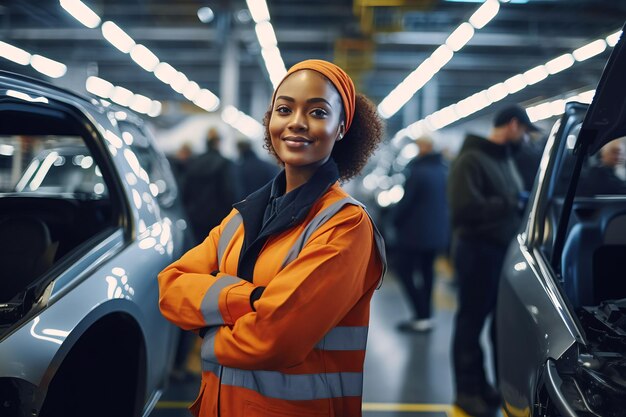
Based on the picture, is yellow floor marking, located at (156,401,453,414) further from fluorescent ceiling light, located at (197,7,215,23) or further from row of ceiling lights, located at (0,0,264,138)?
fluorescent ceiling light, located at (197,7,215,23)

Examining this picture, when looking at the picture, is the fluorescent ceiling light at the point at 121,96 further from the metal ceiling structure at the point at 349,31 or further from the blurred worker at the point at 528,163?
the blurred worker at the point at 528,163

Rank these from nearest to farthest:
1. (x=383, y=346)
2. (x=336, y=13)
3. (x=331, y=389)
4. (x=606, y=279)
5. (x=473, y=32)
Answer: (x=331, y=389) < (x=606, y=279) < (x=383, y=346) < (x=473, y=32) < (x=336, y=13)

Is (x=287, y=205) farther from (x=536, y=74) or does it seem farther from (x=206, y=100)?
A: (x=206, y=100)

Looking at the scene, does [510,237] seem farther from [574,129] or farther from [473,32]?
[473,32]

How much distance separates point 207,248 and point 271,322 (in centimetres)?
49

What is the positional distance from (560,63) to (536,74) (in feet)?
5.42

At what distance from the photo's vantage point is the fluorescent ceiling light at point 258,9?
8.64 metres

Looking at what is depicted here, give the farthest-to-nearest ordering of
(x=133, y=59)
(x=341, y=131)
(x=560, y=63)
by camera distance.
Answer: (x=133, y=59)
(x=560, y=63)
(x=341, y=131)

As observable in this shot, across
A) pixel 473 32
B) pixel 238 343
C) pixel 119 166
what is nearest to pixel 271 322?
pixel 238 343

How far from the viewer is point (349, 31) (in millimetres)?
13438

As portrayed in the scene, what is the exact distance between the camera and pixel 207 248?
180 cm

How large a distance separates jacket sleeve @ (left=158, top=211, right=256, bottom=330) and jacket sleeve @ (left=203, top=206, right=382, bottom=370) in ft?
0.16

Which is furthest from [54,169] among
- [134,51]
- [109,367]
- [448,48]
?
[448,48]

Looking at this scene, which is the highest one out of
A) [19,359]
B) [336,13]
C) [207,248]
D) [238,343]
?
[336,13]
